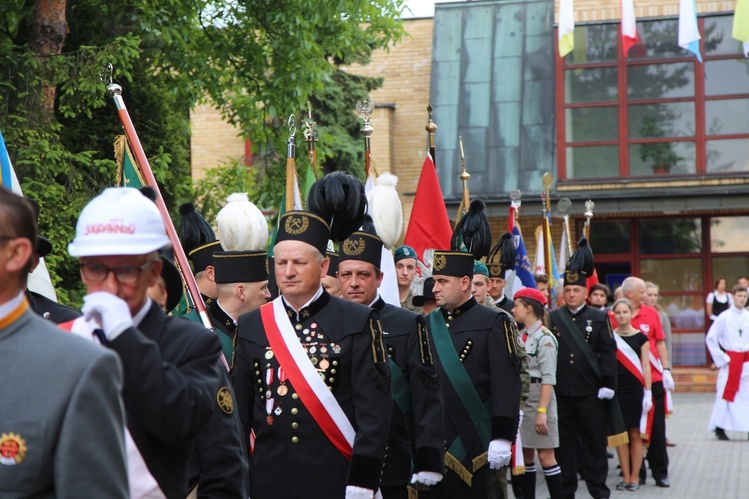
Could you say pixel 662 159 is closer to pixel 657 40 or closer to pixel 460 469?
pixel 657 40

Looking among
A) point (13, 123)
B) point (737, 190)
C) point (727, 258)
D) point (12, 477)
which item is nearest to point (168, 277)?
point (12, 477)

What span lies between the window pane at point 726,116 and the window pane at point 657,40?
4.39 feet

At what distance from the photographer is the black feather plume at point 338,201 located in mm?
5969

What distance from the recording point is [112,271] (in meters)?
3.07

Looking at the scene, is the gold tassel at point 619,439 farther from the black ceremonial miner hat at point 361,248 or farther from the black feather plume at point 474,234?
the black ceremonial miner hat at point 361,248

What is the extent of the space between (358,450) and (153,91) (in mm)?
9314

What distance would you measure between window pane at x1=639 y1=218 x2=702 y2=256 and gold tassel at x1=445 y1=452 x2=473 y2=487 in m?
19.4

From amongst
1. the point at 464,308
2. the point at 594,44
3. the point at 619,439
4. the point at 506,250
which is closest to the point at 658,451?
the point at 619,439

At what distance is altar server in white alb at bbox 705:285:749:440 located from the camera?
17047 millimetres

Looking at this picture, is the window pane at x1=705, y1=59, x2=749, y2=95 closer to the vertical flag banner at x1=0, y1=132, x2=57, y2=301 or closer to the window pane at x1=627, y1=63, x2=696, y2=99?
the window pane at x1=627, y1=63, x2=696, y2=99

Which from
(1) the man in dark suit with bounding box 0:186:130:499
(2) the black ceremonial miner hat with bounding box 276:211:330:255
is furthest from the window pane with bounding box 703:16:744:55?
(1) the man in dark suit with bounding box 0:186:130:499

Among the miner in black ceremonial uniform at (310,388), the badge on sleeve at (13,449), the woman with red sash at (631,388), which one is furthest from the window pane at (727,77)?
the badge on sleeve at (13,449)

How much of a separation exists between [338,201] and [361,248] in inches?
34.3

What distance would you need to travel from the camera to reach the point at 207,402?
3.21 metres
